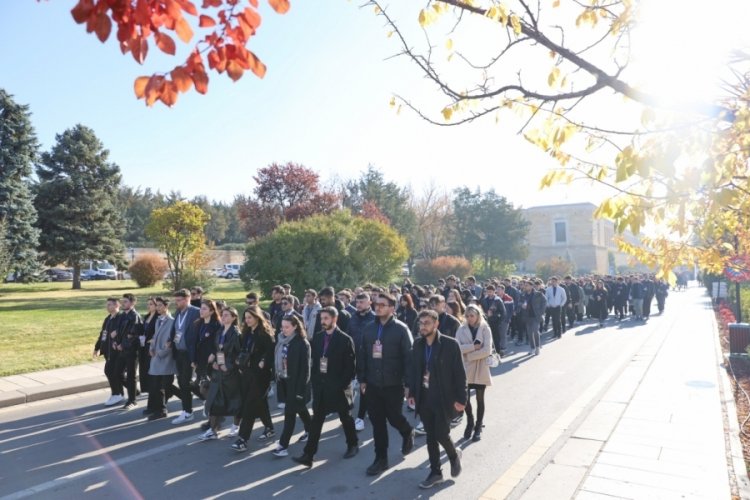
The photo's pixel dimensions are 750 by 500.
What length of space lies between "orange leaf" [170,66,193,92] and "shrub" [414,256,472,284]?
36.4 m

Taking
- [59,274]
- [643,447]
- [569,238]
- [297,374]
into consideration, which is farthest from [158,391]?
[569,238]

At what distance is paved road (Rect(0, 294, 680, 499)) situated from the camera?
5465mm

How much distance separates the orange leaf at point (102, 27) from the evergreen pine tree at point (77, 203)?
38.4 meters

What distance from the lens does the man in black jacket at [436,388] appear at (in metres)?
5.43

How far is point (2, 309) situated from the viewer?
22234mm

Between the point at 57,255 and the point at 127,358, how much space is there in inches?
1270

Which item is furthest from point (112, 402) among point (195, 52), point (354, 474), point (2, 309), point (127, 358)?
point (2, 309)

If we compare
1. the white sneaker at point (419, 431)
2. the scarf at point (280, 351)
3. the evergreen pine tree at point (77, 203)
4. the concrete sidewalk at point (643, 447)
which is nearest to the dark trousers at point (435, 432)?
the concrete sidewalk at point (643, 447)

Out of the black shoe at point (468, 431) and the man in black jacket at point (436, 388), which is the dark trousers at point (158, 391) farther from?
the black shoe at point (468, 431)

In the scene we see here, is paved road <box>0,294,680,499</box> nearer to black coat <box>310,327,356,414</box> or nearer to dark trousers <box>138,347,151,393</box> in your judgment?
dark trousers <box>138,347,151,393</box>

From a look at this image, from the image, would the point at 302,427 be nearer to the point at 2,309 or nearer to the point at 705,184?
the point at 705,184

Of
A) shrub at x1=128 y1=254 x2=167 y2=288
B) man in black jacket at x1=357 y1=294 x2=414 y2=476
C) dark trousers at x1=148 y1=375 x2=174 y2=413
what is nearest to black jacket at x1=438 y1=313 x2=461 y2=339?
man in black jacket at x1=357 y1=294 x2=414 y2=476

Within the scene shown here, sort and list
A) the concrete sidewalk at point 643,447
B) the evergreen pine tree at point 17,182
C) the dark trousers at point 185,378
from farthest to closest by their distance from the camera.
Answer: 1. the evergreen pine tree at point 17,182
2. the dark trousers at point 185,378
3. the concrete sidewalk at point 643,447

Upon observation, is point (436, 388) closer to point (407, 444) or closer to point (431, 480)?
point (431, 480)
